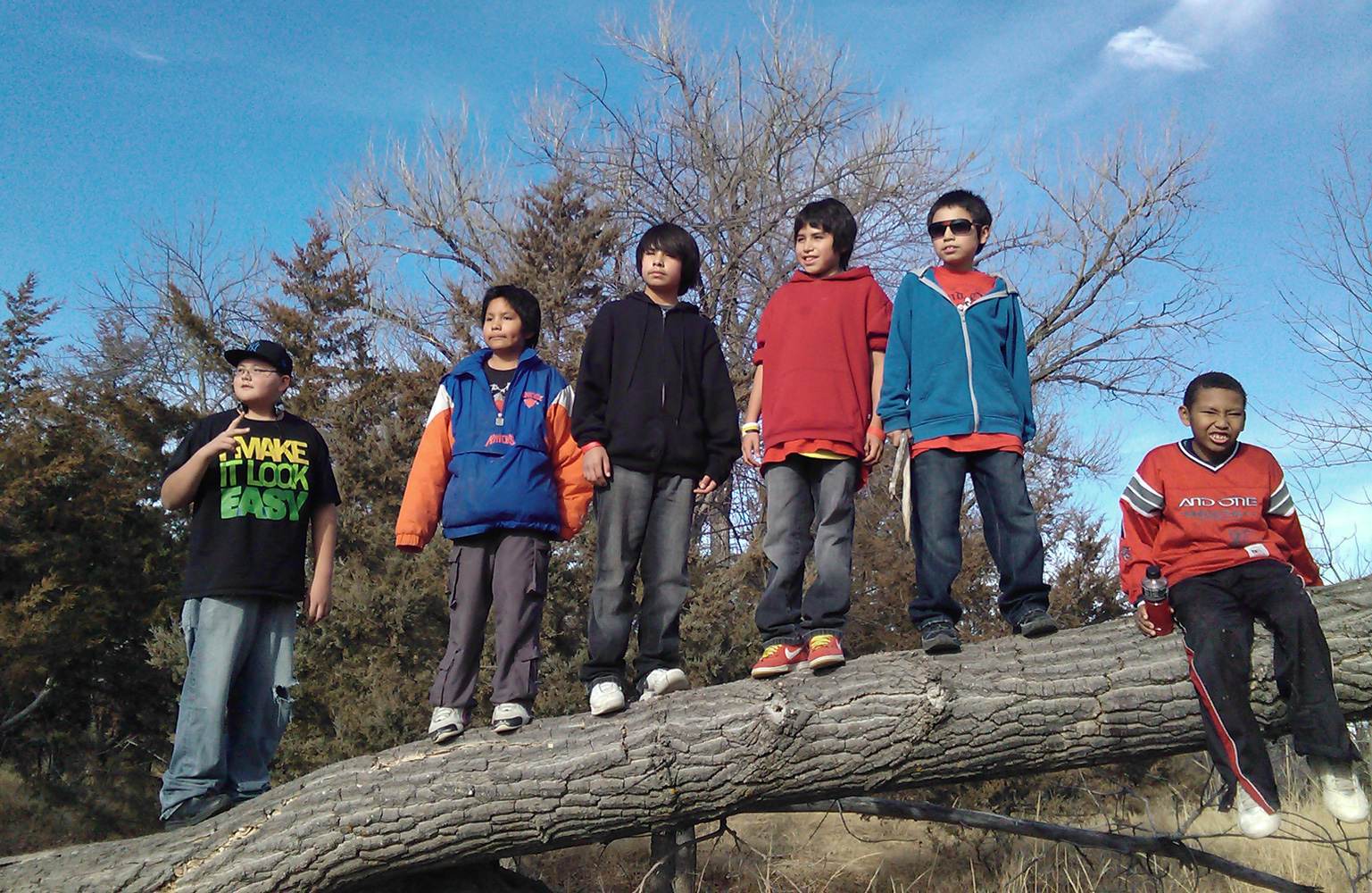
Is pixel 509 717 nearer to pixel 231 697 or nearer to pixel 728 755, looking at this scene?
pixel 728 755

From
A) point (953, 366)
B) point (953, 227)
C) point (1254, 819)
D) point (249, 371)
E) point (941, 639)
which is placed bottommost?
point (1254, 819)

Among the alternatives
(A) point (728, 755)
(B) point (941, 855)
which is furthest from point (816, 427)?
(B) point (941, 855)

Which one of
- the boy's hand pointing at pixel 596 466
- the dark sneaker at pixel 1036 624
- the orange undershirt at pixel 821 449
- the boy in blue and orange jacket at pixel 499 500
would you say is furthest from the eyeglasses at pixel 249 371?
the dark sneaker at pixel 1036 624

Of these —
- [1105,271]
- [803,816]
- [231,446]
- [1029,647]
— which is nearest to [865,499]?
[803,816]

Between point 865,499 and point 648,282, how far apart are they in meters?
6.06

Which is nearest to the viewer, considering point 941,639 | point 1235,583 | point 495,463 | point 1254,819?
point 1254,819

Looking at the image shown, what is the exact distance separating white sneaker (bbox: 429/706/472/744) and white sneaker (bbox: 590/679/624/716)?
0.49 m

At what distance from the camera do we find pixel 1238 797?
9.57 feet

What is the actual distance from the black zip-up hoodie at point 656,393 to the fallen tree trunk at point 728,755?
0.92 metres

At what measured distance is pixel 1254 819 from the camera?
2820mm

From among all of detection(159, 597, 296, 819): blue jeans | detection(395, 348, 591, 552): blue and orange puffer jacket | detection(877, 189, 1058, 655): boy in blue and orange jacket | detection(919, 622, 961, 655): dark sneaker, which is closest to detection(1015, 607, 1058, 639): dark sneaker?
detection(877, 189, 1058, 655): boy in blue and orange jacket

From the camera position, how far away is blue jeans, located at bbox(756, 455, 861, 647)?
3369 millimetres

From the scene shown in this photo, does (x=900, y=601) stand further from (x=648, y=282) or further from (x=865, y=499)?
(x=648, y=282)

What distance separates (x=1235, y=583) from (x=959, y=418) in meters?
1.05
